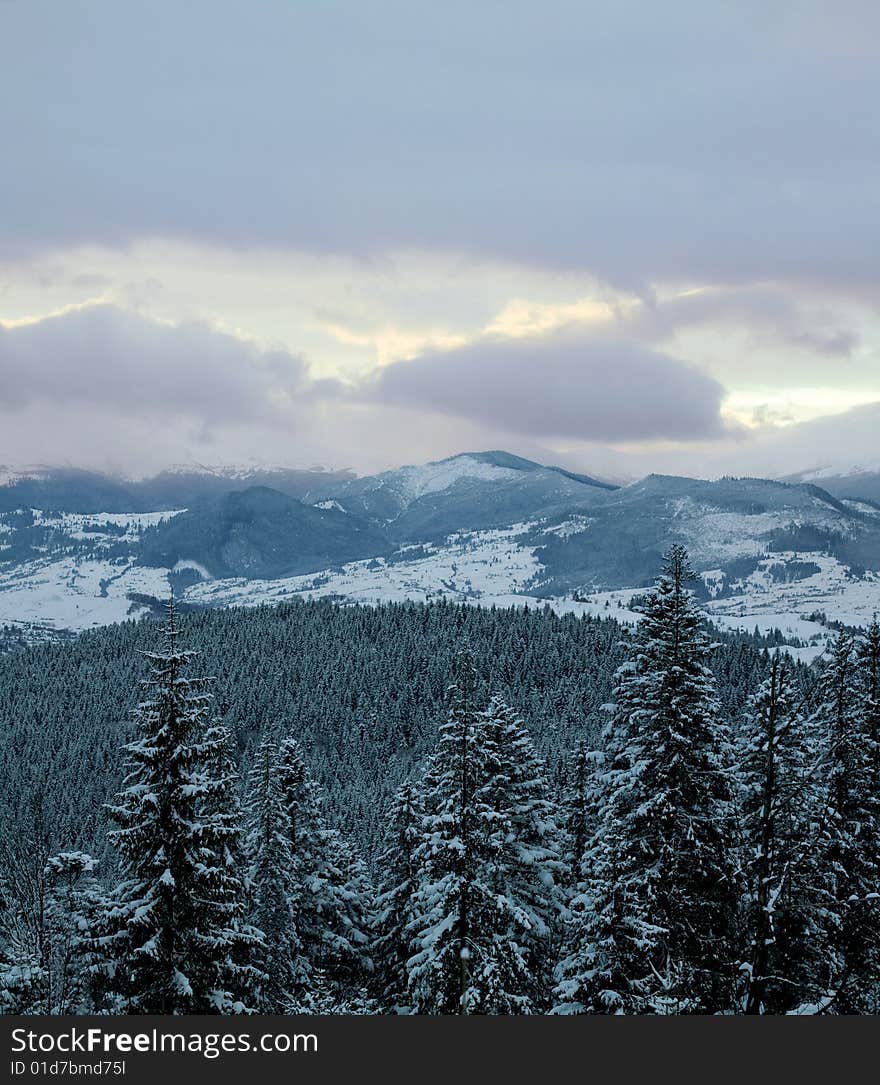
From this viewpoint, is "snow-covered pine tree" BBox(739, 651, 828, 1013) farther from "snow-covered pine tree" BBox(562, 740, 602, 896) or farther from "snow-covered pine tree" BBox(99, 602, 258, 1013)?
"snow-covered pine tree" BBox(99, 602, 258, 1013)

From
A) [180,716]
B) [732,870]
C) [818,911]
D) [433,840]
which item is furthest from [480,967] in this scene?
[180,716]

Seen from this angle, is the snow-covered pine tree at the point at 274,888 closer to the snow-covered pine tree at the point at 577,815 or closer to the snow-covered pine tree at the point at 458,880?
the snow-covered pine tree at the point at 458,880

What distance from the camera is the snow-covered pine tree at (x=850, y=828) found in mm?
24281

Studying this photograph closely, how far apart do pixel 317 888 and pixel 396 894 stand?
12.2 feet

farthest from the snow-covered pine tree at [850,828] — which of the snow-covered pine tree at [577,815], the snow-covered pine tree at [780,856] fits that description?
the snow-covered pine tree at [577,815]

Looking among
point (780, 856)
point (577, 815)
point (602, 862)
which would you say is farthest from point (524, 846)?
point (780, 856)

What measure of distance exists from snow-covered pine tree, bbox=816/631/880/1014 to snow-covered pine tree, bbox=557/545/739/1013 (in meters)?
3.06

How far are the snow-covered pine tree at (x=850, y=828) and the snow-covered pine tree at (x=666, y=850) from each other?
3.06m

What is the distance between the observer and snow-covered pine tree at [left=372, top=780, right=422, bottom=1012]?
3828cm

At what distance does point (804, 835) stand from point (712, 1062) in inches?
344

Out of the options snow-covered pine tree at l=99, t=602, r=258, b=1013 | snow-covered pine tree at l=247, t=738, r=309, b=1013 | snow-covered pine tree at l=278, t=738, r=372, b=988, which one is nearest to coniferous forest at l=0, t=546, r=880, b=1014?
snow-covered pine tree at l=99, t=602, r=258, b=1013

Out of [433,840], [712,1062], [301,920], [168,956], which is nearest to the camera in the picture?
[712,1062]

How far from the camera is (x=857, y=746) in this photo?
27078mm

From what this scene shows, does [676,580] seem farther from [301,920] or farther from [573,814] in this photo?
[301,920]
